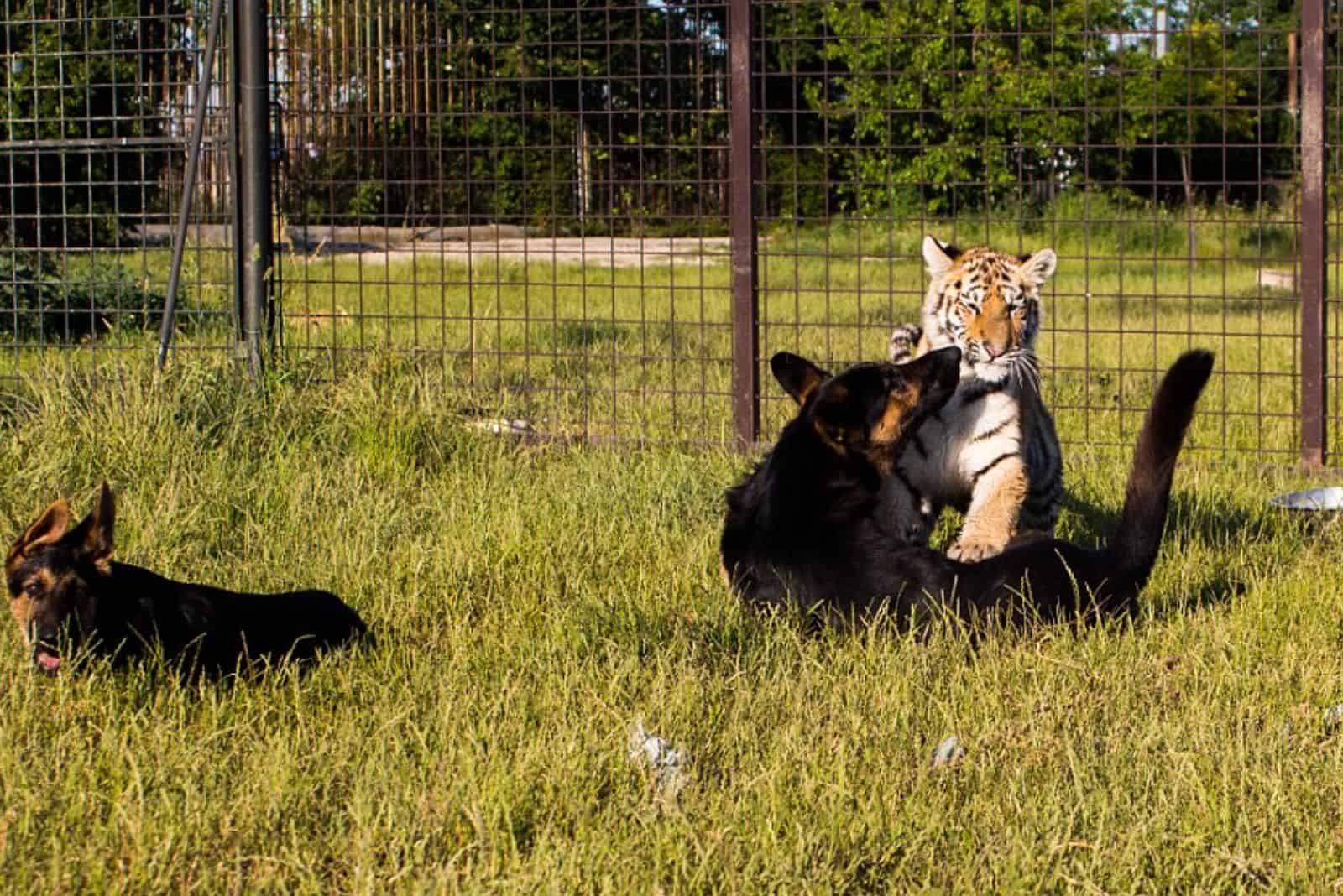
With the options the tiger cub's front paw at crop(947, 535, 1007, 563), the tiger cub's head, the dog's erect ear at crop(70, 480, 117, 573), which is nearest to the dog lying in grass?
the tiger cub's front paw at crop(947, 535, 1007, 563)

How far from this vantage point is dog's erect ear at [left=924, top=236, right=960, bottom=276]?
659 cm

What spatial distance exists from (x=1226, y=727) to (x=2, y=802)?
2.72m

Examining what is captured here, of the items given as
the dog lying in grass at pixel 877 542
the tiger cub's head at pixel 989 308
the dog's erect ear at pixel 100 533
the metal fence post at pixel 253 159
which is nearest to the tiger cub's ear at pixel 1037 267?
the tiger cub's head at pixel 989 308

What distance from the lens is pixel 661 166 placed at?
18.7 meters

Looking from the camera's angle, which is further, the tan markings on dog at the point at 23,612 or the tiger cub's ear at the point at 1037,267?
the tiger cub's ear at the point at 1037,267

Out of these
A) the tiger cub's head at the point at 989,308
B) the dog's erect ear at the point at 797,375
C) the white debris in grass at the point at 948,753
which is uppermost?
the tiger cub's head at the point at 989,308

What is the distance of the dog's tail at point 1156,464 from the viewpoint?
487cm

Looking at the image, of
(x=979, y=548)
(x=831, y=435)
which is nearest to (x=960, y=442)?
(x=979, y=548)

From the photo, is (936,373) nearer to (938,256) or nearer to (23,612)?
(938,256)

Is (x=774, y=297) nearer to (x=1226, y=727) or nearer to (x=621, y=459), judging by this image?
(x=621, y=459)

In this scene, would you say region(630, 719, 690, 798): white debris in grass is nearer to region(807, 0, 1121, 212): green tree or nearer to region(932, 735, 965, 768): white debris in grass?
region(932, 735, 965, 768): white debris in grass

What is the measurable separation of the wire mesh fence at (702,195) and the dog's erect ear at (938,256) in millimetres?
1269

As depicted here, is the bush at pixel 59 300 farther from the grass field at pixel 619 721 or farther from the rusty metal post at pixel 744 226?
the grass field at pixel 619 721

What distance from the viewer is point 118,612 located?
4613 mm
